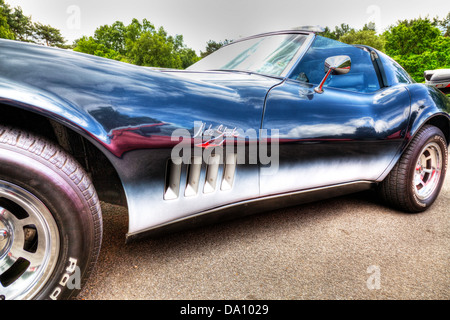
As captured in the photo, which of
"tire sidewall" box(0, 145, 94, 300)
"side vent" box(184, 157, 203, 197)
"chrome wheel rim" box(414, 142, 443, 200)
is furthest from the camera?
"chrome wheel rim" box(414, 142, 443, 200)

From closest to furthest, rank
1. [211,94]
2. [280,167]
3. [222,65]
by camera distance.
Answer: [211,94] → [280,167] → [222,65]

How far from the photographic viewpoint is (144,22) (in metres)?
38.0

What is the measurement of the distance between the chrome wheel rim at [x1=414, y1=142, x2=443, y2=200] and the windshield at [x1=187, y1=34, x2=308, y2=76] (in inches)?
59.9

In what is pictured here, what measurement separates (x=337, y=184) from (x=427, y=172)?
1.17m

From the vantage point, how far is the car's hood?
875 mm

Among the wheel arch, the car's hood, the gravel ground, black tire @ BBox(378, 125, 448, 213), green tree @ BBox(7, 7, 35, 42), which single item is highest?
green tree @ BBox(7, 7, 35, 42)

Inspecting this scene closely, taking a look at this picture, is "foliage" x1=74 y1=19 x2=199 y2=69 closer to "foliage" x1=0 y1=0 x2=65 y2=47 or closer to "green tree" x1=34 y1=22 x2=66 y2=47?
"foliage" x1=0 y1=0 x2=65 y2=47

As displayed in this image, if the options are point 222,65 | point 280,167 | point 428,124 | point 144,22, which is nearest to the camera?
point 280,167

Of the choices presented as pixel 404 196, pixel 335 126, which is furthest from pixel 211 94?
pixel 404 196

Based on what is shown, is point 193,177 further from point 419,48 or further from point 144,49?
point 144,49

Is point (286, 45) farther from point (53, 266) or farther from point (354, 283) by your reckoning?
point (53, 266)

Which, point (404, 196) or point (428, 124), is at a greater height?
point (428, 124)

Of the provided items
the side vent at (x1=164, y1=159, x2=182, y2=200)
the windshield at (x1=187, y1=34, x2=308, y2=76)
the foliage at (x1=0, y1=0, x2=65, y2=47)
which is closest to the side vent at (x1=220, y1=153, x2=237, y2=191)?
the side vent at (x1=164, y1=159, x2=182, y2=200)

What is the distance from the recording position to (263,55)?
182cm
